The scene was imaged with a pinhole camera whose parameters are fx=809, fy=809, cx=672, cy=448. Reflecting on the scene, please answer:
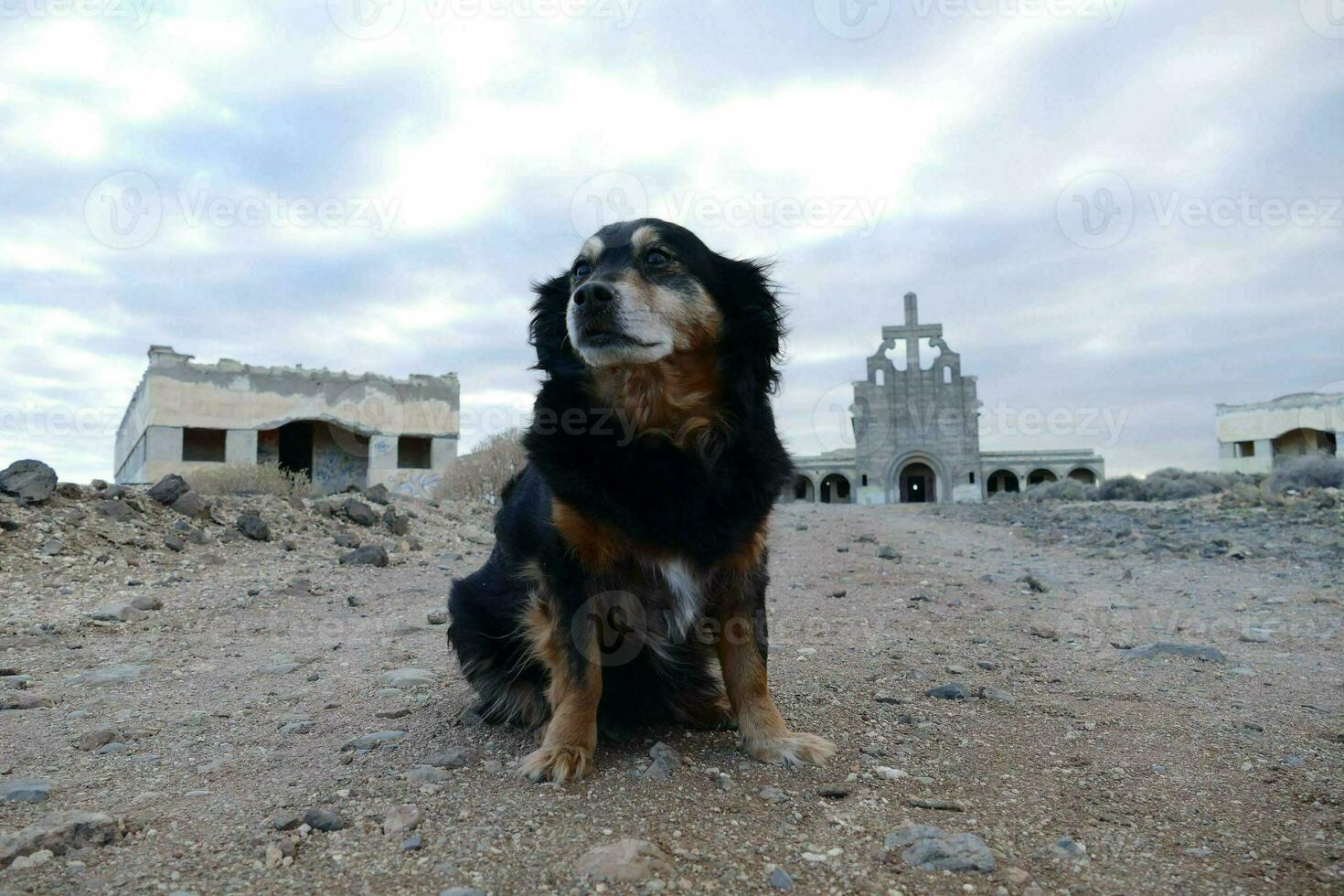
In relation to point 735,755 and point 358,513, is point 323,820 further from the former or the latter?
point 358,513

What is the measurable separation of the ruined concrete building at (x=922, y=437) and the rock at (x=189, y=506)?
39.6 metres

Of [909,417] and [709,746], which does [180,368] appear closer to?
[709,746]

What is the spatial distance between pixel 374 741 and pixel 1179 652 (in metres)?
3.89

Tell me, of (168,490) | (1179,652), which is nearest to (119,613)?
(168,490)

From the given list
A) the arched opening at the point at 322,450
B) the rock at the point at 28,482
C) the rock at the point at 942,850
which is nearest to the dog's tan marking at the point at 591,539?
the rock at the point at 942,850

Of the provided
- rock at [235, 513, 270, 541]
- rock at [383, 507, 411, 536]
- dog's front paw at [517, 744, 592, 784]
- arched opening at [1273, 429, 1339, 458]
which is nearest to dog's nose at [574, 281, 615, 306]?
dog's front paw at [517, 744, 592, 784]

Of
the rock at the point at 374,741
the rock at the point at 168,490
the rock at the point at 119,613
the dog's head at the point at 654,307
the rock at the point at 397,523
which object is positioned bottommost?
the rock at the point at 374,741

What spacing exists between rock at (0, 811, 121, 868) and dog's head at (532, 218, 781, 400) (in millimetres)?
1871

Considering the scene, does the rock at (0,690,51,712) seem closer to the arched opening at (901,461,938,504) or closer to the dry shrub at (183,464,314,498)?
the dry shrub at (183,464,314,498)

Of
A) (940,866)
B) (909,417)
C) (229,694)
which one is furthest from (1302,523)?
(909,417)

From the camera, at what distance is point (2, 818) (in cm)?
211

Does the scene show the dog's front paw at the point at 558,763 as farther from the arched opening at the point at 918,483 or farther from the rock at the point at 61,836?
the arched opening at the point at 918,483

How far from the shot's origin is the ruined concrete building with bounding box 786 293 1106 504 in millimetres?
46531

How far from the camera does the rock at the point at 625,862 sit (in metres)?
Result: 1.78
